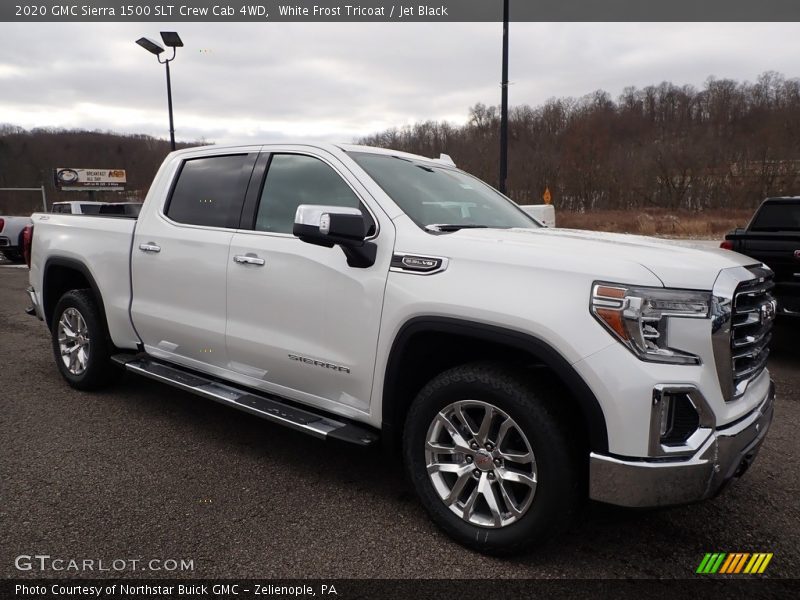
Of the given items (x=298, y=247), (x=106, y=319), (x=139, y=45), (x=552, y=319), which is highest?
(x=139, y=45)

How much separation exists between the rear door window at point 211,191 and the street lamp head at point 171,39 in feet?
54.6

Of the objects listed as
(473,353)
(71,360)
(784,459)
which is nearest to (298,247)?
(473,353)

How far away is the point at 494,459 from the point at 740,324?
3.80 feet

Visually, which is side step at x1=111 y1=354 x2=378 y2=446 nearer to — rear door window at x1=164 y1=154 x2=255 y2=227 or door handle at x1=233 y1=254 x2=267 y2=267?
door handle at x1=233 y1=254 x2=267 y2=267

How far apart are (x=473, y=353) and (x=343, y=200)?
1120 mm

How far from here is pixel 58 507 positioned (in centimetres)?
307

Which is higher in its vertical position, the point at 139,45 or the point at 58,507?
the point at 139,45

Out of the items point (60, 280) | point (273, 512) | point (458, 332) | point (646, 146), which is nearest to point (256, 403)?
point (273, 512)

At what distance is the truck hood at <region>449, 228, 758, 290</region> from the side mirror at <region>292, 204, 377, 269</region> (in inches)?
18.2

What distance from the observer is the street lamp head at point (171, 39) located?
18.4 m

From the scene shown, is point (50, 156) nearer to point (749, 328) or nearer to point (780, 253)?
point (780, 253)

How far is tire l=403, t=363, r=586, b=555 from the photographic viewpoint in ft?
8.00

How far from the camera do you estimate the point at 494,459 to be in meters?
2.63

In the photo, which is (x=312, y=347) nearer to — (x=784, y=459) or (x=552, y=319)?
(x=552, y=319)
